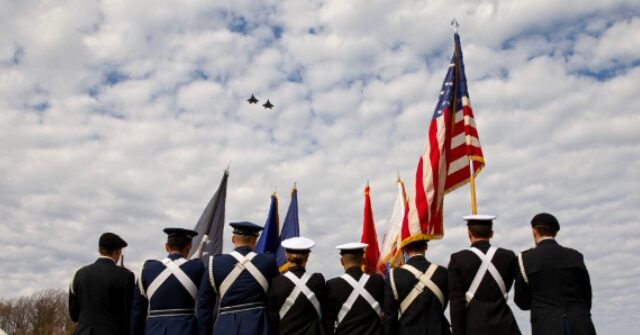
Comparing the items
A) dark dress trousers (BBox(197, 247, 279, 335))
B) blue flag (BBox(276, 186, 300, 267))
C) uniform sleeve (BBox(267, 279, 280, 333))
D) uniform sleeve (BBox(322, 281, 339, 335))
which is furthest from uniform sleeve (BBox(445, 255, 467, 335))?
blue flag (BBox(276, 186, 300, 267))

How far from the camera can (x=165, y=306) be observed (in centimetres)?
716

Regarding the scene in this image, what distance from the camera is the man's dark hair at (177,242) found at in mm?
7344

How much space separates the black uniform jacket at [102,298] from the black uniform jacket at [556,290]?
4.54 m

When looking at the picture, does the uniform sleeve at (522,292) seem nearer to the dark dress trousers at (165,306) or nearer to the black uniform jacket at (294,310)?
the black uniform jacket at (294,310)

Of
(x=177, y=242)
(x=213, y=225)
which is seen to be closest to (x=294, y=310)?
(x=177, y=242)

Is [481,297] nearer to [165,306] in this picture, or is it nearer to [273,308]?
[273,308]

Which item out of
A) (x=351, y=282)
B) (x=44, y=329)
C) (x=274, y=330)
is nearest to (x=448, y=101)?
(x=351, y=282)

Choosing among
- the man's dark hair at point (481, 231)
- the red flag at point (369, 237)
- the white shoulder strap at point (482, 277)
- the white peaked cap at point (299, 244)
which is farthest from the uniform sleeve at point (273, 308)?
the red flag at point (369, 237)

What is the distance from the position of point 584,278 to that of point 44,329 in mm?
71509

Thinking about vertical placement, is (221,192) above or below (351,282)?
above

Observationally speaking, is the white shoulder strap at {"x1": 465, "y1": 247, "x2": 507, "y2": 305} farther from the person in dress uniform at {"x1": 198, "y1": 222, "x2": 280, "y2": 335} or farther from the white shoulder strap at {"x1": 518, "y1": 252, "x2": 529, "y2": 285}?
the person in dress uniform at {"x1": 198, "y1": 222, "x2": 280, "y2": 335}

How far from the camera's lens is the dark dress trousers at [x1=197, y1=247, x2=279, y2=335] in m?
7.02

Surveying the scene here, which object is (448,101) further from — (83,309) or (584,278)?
(83,309)

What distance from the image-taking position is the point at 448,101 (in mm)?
10836
